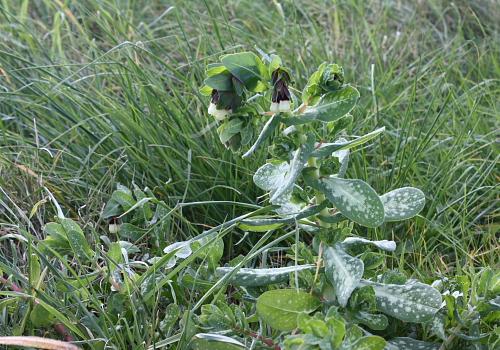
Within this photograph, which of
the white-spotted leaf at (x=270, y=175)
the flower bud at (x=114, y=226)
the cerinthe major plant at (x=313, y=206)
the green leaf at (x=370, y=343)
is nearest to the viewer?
the green leaf at (x=370, y=343)

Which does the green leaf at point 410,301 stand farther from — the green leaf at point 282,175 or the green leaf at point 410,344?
the green leaf at point 282,175

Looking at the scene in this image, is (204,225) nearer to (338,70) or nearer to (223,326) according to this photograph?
(223,326)

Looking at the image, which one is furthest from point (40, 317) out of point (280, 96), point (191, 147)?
point (191, 147)

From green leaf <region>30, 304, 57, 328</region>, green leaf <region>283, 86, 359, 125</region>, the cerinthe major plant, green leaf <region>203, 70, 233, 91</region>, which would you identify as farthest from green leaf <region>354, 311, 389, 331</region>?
green leaf <region>30, 304, 57, 328</region>

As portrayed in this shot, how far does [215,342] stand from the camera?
59.6 inches

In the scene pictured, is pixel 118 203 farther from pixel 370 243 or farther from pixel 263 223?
pixel 370 243

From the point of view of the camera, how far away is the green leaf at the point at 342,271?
1.45 metres

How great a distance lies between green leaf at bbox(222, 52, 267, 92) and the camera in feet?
4.78

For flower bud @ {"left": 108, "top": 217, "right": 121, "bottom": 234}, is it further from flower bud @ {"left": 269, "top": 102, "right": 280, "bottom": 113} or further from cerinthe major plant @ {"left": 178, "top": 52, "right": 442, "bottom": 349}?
flower bud @ {"left": 269, "top": 102, "right": 280, "bottom": 113}

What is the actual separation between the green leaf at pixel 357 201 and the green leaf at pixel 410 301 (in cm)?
13

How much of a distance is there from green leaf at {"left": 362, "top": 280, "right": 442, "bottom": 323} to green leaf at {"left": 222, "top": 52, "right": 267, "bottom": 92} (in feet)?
1.37


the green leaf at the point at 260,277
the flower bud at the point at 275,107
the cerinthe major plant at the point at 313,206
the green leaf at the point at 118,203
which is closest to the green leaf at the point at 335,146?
the cerinthe major plant at the point at 313,206

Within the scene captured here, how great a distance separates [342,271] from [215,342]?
0.26 meters

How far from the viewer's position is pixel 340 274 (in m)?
1.49
